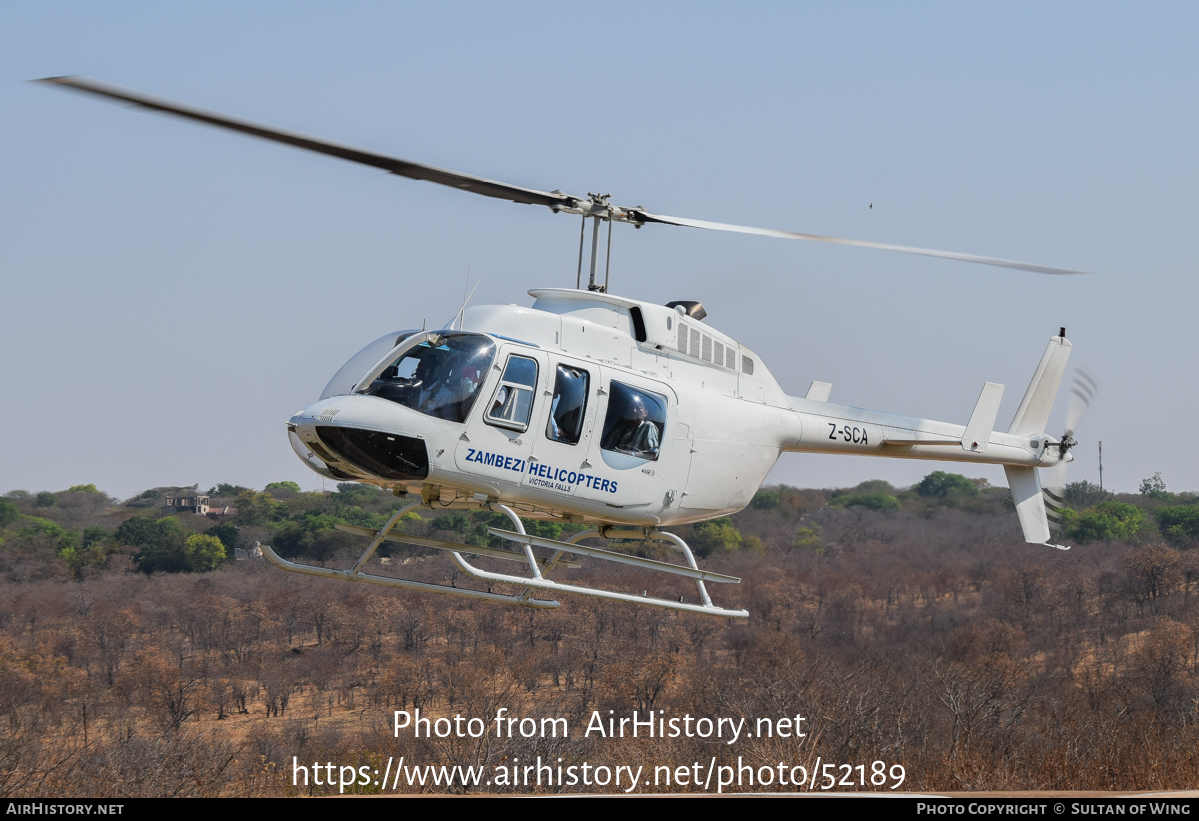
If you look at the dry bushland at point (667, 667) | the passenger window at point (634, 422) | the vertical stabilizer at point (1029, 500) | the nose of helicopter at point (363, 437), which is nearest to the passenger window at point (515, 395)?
the nose of helicopter at point (363, 437)

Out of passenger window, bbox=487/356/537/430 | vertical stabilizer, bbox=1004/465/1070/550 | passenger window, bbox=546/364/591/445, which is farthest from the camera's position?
vertical stabilizer, bbox=1004/465/1070/550

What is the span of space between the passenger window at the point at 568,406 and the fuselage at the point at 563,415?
1 centimetres

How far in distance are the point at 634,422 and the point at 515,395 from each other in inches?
46.7

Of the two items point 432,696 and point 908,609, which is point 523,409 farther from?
point 908,609

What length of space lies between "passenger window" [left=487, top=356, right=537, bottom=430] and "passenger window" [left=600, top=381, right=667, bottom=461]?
2.49 feet

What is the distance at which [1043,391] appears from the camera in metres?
14.2

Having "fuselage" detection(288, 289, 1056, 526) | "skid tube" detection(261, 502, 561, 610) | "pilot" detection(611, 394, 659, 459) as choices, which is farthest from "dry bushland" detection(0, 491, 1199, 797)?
"pilot" detection(611, 394, 659, 459)

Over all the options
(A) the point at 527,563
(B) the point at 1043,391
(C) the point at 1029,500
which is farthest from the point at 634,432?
(B) the point at 1043,391

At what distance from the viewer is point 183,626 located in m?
66.1

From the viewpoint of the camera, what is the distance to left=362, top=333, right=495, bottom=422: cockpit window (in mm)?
8523

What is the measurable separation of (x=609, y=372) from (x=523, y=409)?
0.92 metres

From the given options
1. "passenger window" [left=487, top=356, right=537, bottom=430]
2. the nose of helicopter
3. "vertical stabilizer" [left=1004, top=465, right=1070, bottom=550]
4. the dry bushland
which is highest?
"passenger window" [left=487, top=356, right=537, bottom=430]

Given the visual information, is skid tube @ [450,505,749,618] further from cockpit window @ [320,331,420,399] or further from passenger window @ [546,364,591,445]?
cockpit window @ [320,331,420,399]
